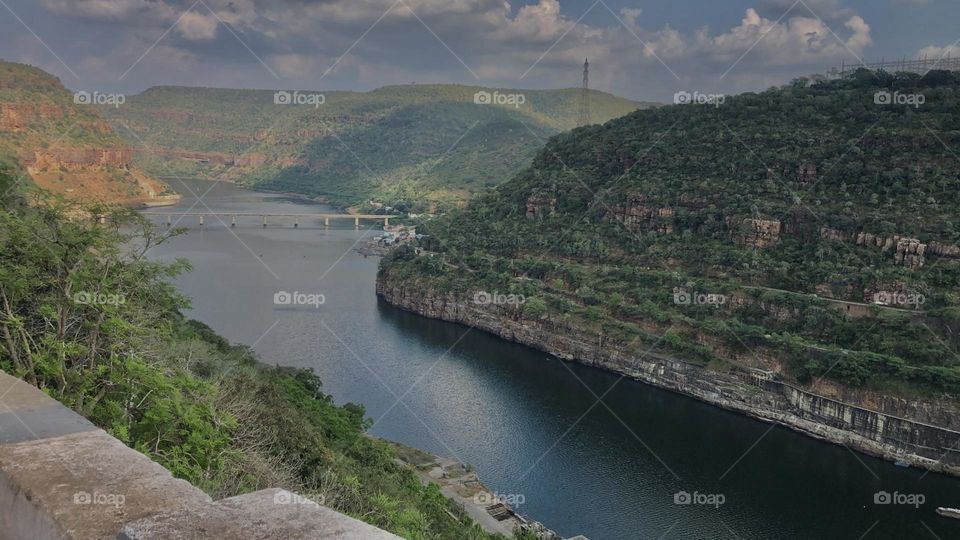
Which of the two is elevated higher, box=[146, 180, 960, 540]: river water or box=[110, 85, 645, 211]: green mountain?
box=[110, 85, 645, 211]: green mountain

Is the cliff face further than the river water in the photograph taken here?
Yes

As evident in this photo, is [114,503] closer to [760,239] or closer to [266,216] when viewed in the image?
[760,239]

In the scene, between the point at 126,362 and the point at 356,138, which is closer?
the point at 126,362

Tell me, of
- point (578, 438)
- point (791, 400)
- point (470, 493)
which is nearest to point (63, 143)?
point (578, 438)

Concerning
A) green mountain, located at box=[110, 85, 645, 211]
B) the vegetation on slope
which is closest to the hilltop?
green mountain, located at box=[110, 85, 645, 211]

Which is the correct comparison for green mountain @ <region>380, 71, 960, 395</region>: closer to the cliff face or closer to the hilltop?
the cliff face

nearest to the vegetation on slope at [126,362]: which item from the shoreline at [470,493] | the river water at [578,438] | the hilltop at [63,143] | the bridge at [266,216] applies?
the shoreline at [470,493]

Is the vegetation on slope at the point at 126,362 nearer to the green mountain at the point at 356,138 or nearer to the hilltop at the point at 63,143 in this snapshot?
the hilltop at the point at 63,143
